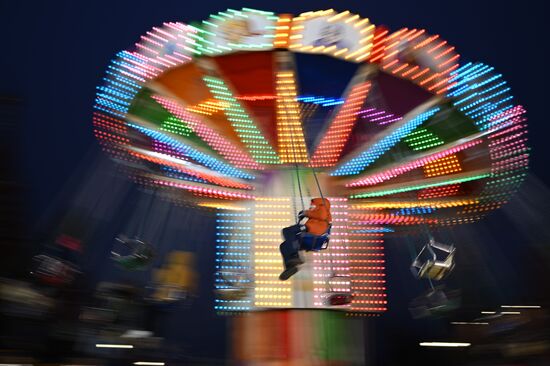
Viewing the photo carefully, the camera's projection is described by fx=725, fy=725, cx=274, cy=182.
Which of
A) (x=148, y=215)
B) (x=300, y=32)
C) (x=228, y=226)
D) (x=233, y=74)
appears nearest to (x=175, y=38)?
(x=233, y=74)

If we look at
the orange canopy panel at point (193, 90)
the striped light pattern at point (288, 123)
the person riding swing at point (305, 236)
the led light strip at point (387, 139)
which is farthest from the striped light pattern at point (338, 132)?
the person riding swing at point (305, 236)

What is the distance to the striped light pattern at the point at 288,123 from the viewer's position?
30.6 feet

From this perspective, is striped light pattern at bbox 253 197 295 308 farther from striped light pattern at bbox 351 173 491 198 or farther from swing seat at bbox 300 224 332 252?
striped light pattern at bbox 351 173 491 198

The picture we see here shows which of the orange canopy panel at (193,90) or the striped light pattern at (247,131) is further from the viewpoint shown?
the striped light pattern at (247,131)

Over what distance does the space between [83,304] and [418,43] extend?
6.31m

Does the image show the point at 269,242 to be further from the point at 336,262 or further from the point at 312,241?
the point at 312,241

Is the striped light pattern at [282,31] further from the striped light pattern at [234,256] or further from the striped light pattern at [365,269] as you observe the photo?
the striped light pattern at [365,269]

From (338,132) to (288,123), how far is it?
0.91 m

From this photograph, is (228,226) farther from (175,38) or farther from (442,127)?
(442,127)

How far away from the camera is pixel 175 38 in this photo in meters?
9.32

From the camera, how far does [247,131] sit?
9914 millimetres

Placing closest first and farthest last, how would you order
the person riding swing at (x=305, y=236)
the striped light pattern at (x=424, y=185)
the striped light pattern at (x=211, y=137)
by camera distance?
the person riding swing at (x=305, y=236) → the striped light pattern at (x=211, y=137) → the striped light pattern at (x=424, y=185)

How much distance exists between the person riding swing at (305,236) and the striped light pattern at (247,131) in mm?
1818

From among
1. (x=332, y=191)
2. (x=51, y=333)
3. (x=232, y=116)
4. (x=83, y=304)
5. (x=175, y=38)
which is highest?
(x=175, y=38)
